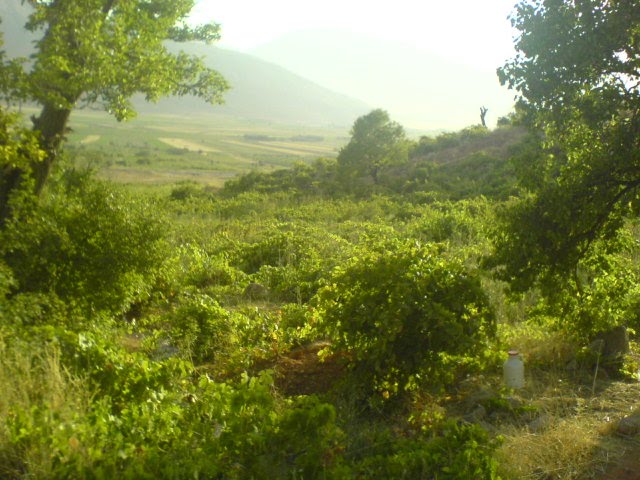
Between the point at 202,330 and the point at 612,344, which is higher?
the point at 612,344

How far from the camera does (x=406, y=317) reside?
5.77 metres

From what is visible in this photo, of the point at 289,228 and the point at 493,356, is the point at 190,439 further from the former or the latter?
the point at 289,228

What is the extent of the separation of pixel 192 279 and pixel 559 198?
22.2 feet

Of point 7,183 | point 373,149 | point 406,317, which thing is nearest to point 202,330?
point 406,317

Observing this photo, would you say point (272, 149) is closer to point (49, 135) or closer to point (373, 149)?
point (373, 149)

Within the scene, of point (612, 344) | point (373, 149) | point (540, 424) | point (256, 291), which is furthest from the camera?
point (373, 149)

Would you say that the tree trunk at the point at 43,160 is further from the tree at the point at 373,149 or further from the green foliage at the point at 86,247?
the tree at the point at 373,149

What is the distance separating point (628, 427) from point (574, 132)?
2946 mm

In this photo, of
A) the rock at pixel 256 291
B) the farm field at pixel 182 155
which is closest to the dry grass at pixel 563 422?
the rock at pixel 256 291

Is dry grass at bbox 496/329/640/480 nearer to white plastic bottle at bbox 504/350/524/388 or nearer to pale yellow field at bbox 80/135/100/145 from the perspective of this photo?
white plastic bottle at bbox 504/350/524/388

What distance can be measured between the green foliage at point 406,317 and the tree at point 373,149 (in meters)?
26.5

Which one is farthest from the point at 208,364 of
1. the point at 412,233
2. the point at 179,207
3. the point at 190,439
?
the point at 179,207

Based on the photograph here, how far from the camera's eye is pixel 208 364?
7.11 m

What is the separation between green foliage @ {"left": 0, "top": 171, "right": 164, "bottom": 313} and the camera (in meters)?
6.95
